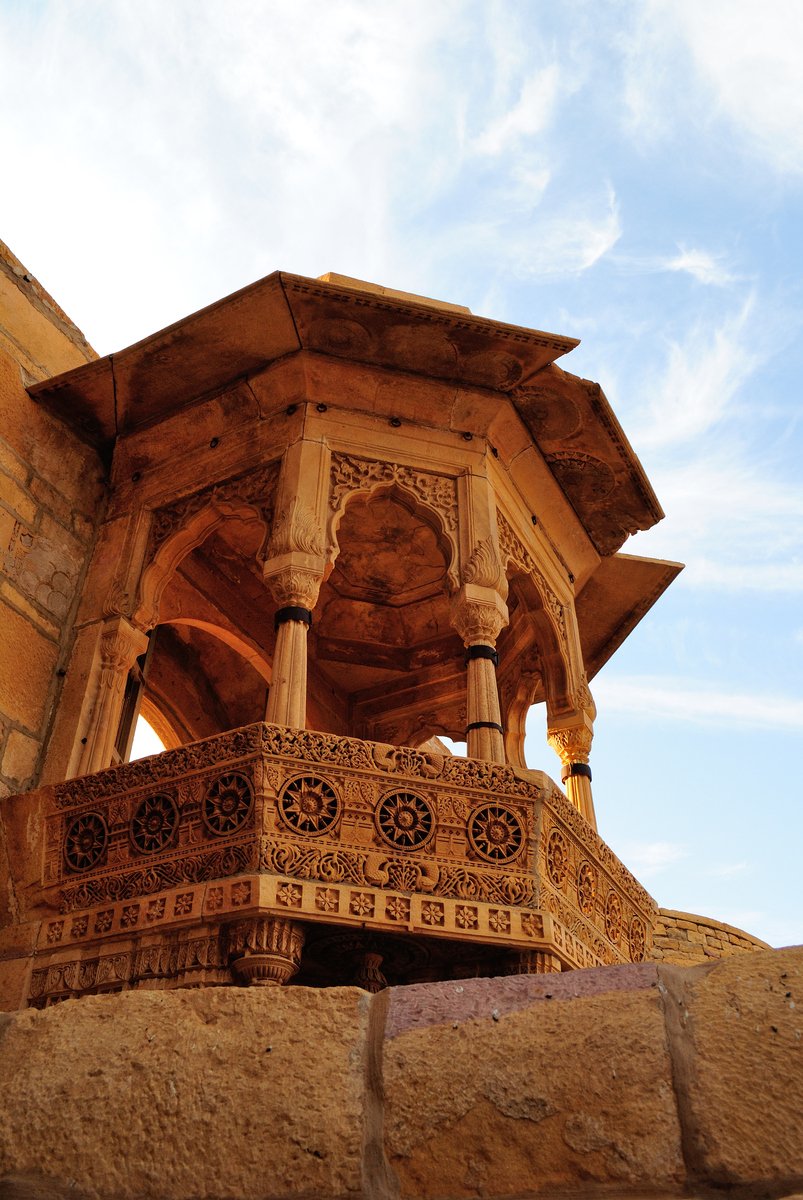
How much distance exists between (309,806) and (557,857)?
4.42 feet

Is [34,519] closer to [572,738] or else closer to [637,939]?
[572,738]

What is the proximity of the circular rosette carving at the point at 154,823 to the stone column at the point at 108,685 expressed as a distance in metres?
0.87

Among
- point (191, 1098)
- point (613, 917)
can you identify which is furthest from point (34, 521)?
point (191, 1098)

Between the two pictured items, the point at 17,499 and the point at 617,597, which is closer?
the point at 17,499

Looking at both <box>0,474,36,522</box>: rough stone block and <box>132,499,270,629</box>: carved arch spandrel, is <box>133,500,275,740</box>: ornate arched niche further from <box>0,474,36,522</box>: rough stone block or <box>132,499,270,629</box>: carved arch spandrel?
<box>0,474,36,522</box>: rough stone block

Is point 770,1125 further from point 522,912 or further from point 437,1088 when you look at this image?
point 522,912

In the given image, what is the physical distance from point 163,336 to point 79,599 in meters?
1.76

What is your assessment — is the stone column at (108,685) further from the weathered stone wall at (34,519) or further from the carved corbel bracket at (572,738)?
the carved corbel bracket at (572,738)

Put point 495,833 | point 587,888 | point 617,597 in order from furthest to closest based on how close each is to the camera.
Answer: point 617,597, point 587,888, point 495,833

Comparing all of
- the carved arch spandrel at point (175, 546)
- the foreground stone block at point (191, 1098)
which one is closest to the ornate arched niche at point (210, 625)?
the carved arch spandrel at point (175, 546)

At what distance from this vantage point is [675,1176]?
210cm

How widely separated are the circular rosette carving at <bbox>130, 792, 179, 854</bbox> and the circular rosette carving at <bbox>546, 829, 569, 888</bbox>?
1870 mm

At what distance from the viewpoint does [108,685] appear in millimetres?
7367

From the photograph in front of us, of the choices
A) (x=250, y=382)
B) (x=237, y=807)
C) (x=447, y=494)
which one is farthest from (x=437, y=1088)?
(x=250, y=382)
